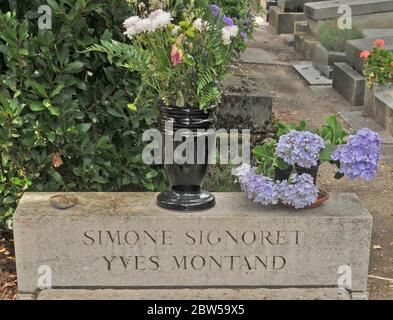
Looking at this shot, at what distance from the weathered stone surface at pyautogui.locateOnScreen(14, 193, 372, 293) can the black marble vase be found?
0.08 m

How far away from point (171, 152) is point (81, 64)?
90 cm

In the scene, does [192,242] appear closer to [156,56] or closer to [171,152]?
[171,152]

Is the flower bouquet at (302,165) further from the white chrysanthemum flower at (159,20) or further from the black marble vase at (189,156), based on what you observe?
the white chrysanthemum flower at (159,20)

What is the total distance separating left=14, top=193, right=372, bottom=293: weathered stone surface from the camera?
153 inches

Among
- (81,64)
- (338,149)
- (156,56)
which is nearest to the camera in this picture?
(156,56)

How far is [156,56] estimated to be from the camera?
369 centimetres

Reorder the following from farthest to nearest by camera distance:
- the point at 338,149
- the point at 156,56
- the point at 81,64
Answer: the point at 81,64
the point at 338,149
the point at 156,56

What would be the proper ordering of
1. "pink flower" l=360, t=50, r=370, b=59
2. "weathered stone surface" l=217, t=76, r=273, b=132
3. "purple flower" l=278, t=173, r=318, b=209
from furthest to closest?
"pink flower" l=360, t=50, r=370, b=59 → "weathered stone surface" l=217, t=76, r=273, b=132 → "purple flower" l=278, t=173, r=318, b=209

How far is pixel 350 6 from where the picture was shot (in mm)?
13117

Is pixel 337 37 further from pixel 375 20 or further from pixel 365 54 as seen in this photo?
pixel 365 54

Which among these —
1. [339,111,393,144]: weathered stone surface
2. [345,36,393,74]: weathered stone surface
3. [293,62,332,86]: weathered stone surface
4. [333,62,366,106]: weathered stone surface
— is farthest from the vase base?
[293,62,332,86]: weathered stone surface

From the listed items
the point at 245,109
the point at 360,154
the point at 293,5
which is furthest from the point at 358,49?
the point at 293,5

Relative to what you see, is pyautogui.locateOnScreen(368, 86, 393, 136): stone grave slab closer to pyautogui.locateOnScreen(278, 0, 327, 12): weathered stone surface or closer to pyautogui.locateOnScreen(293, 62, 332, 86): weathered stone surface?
pyautogui.locateOnScreen(293, 62, 332, 86): weathered stone surface
